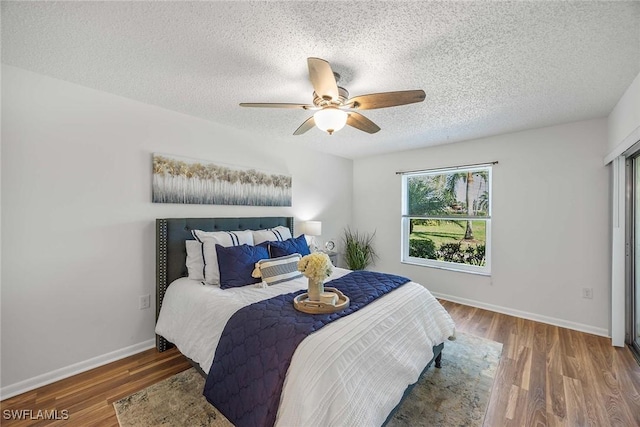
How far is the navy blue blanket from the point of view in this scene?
135cm

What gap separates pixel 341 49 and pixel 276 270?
1835mm

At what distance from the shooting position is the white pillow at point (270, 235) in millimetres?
2975

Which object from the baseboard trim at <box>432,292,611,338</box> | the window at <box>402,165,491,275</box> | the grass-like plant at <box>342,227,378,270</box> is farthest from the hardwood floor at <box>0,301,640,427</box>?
the grass-like plant at <box>342,227,378,270</box>

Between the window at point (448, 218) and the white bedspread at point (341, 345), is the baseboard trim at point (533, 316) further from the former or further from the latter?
the white bedspread at point (341, 345)

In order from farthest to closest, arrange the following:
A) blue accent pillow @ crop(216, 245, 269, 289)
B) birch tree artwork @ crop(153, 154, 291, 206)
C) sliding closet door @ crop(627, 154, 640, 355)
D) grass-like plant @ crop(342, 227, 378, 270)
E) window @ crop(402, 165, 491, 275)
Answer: grass-like plant @ crop(342, 227, 378, 270) < window @ crop(402, 165, 491, 275) < birch tree artwork @ crop(153, 154, 291, 206) < sliding closet door @ crop(627, 154, 640, 355) < blue accent pillow @ crop(216, 245, 269, 289)

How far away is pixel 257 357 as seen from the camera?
1.46 m

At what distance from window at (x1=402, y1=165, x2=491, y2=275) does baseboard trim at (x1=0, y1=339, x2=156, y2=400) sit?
379 cm

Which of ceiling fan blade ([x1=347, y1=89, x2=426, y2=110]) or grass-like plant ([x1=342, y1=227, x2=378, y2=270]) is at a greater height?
ceiling fan blade ([x1=347, y1=89, x2=426, y2=110])

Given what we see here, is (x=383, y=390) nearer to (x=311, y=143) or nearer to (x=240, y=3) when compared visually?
(x=240, y=3)

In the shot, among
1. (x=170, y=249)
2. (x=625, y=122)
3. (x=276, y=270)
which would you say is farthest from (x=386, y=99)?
(x=170, y=249)

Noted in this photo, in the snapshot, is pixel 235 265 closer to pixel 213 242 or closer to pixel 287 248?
pixel 213 242

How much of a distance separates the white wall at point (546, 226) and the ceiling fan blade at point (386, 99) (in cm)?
251

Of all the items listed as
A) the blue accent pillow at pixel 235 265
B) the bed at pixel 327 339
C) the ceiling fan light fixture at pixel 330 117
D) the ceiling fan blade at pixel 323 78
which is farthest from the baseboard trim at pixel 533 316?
the ceiling fan blade at pixel 323 78

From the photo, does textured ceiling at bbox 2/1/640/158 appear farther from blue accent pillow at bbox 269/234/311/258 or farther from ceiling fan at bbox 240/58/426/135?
blue accent pillow at bbox 269/234/311/258
